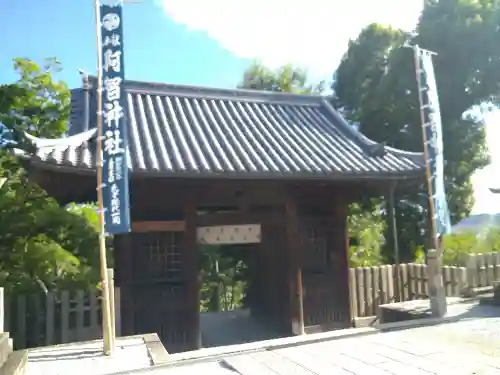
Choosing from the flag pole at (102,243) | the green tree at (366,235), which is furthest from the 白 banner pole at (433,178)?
the green tree at (366,235)

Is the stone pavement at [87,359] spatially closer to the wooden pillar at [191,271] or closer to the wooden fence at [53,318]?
the wooden fence at [53,318]

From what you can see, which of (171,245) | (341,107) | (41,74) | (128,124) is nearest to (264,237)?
(171,245)

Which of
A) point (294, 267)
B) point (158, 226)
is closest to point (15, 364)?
point (158, 226)

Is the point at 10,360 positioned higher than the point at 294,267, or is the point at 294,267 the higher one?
the point at 294,267

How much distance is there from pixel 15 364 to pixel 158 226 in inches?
143

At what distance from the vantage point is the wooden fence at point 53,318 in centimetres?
765

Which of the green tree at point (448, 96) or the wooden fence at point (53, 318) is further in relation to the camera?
the green tree at point (448, 96)

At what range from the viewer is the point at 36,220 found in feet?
31.3

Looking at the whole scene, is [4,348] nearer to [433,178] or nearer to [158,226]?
[158,226]

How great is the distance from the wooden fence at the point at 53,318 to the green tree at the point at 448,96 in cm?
1141

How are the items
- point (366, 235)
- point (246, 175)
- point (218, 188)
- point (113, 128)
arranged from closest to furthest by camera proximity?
1. point (113, 128)
2. point (246, 175)
3. point (218, 188)
4. point (366, 235)

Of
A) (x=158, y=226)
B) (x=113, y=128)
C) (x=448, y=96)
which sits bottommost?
(x=158, y=226)

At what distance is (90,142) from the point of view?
310 inches

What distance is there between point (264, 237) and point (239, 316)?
3168mm
